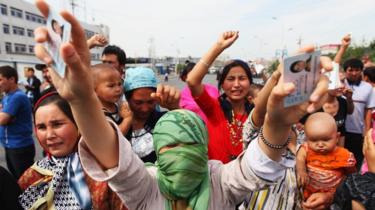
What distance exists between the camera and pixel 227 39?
1819mm

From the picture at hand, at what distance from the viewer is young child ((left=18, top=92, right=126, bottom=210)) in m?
1.45

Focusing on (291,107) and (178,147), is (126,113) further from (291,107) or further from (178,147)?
(291,107)

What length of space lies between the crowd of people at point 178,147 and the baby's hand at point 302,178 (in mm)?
12

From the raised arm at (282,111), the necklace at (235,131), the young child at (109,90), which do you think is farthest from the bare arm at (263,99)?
the young child at (109,90)

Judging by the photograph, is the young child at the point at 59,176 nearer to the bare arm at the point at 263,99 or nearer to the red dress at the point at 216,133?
the red dress at the point at 216,133

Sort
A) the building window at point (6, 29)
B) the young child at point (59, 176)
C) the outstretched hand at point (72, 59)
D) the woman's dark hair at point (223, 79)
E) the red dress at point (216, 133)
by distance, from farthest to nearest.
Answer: the building window at point (6, 29) → the woman's dark hair at point (223, 79) → the red dress at point (216, 133) → the young child at point (59, 176) → the outstretched hand at point (72, 59)

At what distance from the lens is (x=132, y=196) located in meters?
1.17

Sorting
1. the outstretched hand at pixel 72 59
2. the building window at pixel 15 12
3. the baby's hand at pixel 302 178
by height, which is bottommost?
the baby's hand at pixel 302 178

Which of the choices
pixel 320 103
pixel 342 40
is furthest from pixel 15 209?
pixel 342 40

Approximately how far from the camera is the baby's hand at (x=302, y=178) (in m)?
2.17

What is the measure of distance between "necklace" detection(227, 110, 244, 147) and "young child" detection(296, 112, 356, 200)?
0.53 m

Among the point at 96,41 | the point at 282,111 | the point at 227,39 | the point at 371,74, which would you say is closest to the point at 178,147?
the point at 282,111

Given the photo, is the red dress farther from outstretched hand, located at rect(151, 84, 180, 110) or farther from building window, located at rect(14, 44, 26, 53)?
building window, located at rect(14, 44, 26, 53)

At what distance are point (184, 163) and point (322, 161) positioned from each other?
148 centimetres
